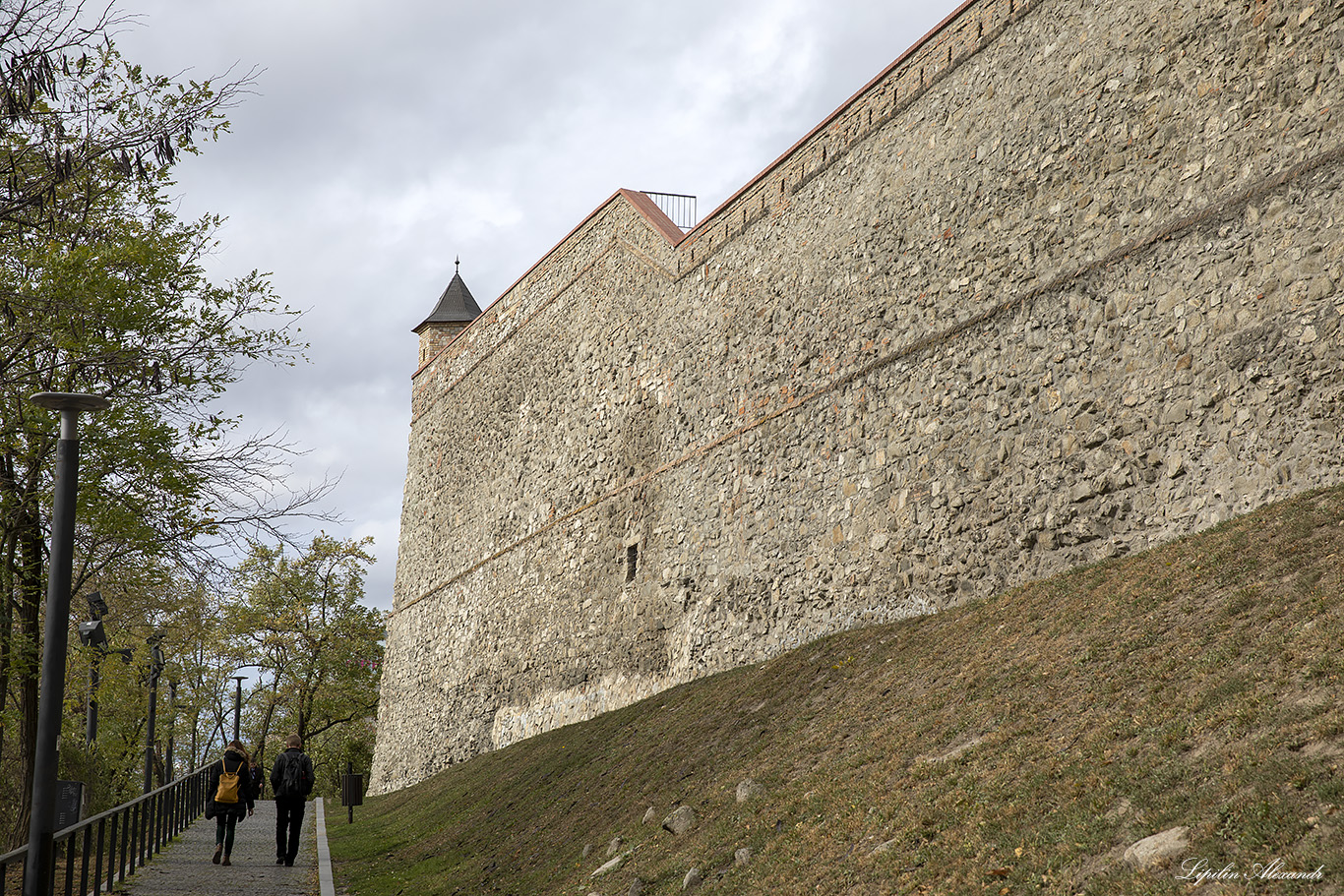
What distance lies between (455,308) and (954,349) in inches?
866

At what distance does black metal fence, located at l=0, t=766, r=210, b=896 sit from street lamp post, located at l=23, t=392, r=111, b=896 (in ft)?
0.46

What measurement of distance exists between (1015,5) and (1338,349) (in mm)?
5710

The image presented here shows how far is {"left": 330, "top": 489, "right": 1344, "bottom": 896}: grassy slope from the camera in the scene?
17.4ft

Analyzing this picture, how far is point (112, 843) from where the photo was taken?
9.76 m

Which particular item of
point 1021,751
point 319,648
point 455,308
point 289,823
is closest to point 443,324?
point 455,308

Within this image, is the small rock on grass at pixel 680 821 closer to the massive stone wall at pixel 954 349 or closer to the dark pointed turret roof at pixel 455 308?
the massive stone wall at pixel 954 349

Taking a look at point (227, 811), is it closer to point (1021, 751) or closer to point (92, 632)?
point (92, 632)

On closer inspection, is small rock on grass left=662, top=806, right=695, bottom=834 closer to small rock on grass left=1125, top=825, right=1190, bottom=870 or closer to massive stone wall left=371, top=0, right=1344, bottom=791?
massive stone wall left=371, top=0, right=1344, bottom=791

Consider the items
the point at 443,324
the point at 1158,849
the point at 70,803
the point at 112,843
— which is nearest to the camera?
the point at 1158,849

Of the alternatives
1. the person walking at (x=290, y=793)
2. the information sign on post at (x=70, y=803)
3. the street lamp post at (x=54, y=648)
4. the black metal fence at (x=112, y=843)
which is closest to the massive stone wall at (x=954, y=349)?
the person walking at (x=290, y=793)

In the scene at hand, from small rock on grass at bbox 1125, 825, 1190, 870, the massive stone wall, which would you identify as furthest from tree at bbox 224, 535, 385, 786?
small rock on grass at bbox 1125, 825, 1190, 870

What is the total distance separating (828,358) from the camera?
14273 millimetres

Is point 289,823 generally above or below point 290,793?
below

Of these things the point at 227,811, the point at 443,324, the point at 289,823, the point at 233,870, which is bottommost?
the point at 233,870
